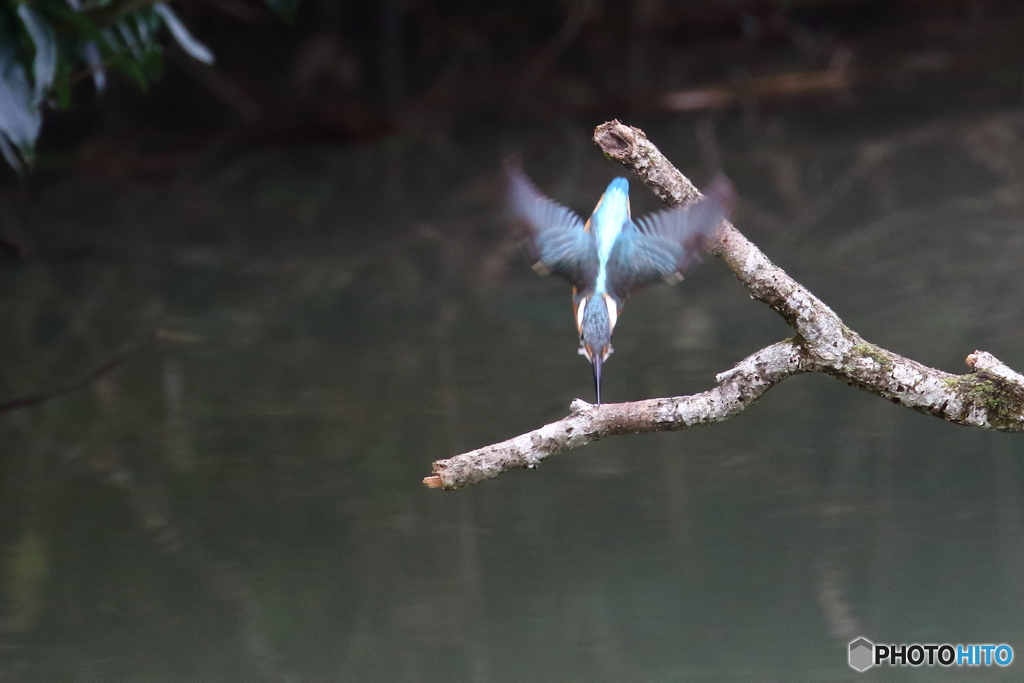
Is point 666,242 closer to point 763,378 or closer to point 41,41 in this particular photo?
point 763,378

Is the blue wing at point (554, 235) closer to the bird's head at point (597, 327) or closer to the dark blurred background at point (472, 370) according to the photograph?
the bird's head at point (597, 327)

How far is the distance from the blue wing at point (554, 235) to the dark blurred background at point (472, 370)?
0.87 m

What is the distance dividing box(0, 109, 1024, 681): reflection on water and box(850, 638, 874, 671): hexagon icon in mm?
33

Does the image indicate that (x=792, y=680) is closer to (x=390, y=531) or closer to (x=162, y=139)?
(x=390, y=531)

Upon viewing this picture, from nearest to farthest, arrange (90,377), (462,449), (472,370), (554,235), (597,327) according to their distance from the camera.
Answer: (597,327) → (554,235) → (462,449) → (90,377) → (472,370)

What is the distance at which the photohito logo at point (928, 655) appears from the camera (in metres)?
2.08

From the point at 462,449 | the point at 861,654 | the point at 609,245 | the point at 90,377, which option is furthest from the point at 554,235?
the point at 90,377

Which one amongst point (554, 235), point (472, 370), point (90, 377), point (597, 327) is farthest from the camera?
point (472, 370)

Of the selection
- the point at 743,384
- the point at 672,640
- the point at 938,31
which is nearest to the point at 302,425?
the point at 672,640

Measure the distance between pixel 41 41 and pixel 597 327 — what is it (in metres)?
1.27

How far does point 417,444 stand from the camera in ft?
10.0

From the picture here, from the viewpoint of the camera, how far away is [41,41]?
6.97ft

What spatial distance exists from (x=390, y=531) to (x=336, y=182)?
120 inches

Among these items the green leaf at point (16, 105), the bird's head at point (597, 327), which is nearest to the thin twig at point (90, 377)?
the green leaf at point (16, 105)
